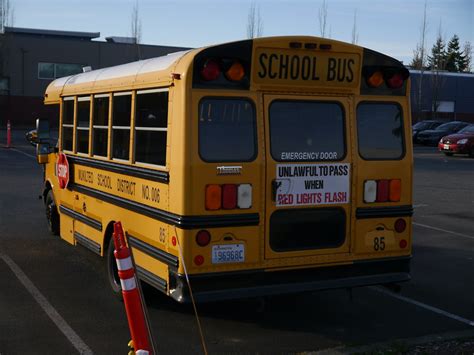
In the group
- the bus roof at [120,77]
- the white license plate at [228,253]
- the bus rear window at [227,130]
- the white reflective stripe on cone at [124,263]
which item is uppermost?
the bus roof at [120,77]

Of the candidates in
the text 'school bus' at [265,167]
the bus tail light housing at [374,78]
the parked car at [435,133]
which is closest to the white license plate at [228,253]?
the text 'school bus' at [265,167]

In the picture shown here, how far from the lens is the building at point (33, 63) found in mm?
49125

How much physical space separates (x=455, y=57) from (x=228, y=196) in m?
84.0

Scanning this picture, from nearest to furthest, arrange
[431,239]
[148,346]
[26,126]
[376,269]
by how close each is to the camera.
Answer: [148,346]
[376,269]
[431,239]
[26,126]

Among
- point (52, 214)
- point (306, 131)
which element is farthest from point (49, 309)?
point (52, 214)

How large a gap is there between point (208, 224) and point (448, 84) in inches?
2212

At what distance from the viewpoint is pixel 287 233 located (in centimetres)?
591

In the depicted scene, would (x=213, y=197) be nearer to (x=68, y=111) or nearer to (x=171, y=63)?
(x=171, y=63)

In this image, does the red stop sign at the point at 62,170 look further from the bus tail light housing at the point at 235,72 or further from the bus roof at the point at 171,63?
the bus tail light housing at the point at 235,72

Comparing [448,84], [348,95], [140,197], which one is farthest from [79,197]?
[448,84]

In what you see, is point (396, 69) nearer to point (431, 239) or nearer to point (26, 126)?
point (431, 239)

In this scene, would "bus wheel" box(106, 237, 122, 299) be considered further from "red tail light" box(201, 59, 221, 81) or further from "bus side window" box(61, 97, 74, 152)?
"red tail light" box(201, 59, 221, 81)

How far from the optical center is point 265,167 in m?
5.74

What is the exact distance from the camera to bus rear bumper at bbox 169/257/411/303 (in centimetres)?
558
